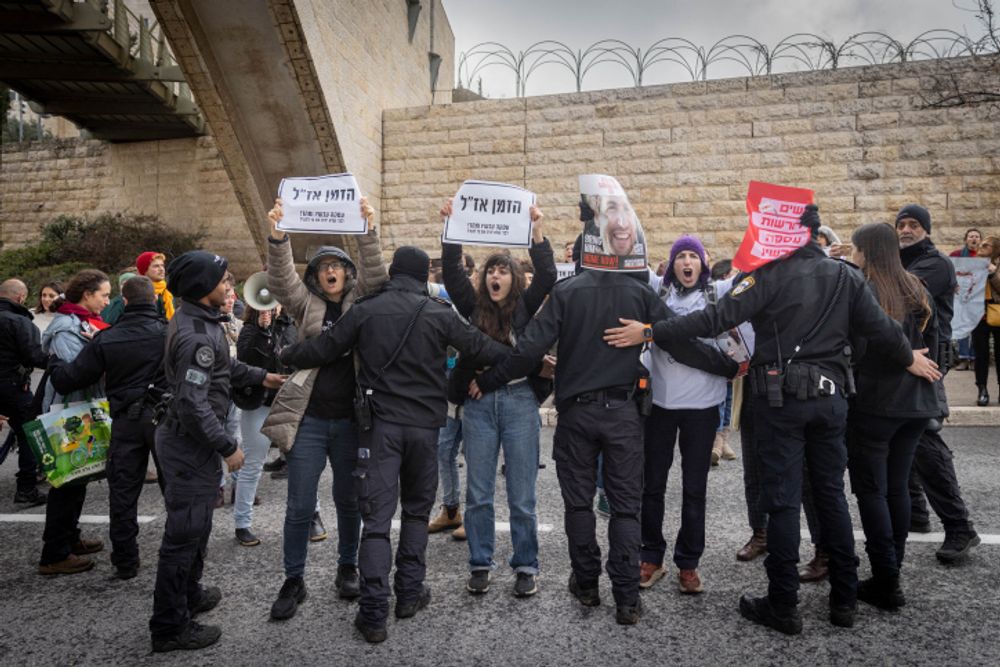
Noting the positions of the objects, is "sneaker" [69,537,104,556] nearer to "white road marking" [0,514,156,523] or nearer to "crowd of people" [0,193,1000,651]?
"crowd of people" [0,193,1000,651]

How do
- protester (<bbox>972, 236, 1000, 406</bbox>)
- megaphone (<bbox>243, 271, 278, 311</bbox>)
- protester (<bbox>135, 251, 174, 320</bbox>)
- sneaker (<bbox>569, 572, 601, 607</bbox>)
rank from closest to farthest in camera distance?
sneaker (<bbox>569, 572, 601, 607</bbox>)
megaphone (<bbox>243, 271, 278, 311</bbox>)
protester (<bbox>135, 251, 174, 320</bbox>)
protester (<bbox>972, 236, 1000, 406</bbox>)

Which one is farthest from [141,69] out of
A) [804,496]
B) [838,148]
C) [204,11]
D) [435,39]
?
[804,496]

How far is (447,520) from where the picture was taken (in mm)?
4535

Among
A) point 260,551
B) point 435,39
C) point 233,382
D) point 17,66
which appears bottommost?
point 260,551

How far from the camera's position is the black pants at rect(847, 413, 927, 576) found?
3.27m

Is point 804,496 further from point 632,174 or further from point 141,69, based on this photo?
point 141,69

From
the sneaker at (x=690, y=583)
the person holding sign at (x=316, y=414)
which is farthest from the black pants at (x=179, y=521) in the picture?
the sneaker at (x=690, y=583)

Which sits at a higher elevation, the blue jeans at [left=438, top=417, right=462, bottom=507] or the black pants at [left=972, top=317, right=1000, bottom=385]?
the black pants at [left=972, top=317, right=1000, bottom=385]

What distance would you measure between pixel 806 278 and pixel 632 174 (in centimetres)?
1030

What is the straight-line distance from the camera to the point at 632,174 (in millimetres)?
13023

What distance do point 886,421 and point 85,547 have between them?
15.6 ft

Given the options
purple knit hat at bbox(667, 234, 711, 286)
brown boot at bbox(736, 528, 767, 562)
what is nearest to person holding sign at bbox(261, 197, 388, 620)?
purple knit hat at bbox(667, 234, 711, 286)

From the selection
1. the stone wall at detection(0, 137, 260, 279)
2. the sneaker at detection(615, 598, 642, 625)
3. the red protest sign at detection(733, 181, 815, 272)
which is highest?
the stone wall at detection(0, 137, 260, 279)

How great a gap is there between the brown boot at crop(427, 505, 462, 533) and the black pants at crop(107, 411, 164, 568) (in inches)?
69.3
